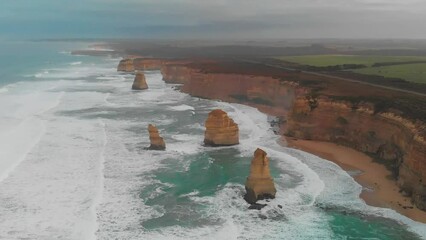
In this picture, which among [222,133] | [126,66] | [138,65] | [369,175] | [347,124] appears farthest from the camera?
[138,65]

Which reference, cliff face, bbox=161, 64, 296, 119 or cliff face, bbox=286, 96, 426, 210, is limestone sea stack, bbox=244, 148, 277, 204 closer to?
cliff face, bbox=286, 96, 426, 210

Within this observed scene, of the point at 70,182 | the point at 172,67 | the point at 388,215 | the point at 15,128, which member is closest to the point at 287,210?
the point at 388,215

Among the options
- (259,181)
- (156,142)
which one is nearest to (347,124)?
(156,142)

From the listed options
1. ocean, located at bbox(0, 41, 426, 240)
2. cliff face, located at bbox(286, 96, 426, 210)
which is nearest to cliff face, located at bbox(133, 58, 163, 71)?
ocean, located at bbox(0, 41, 426, 240)

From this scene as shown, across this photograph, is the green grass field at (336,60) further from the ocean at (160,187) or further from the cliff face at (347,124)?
the ocean at (160,187)

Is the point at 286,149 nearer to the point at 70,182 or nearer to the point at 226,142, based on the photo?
the point at 226,142

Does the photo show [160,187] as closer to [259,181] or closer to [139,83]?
[259,181]
